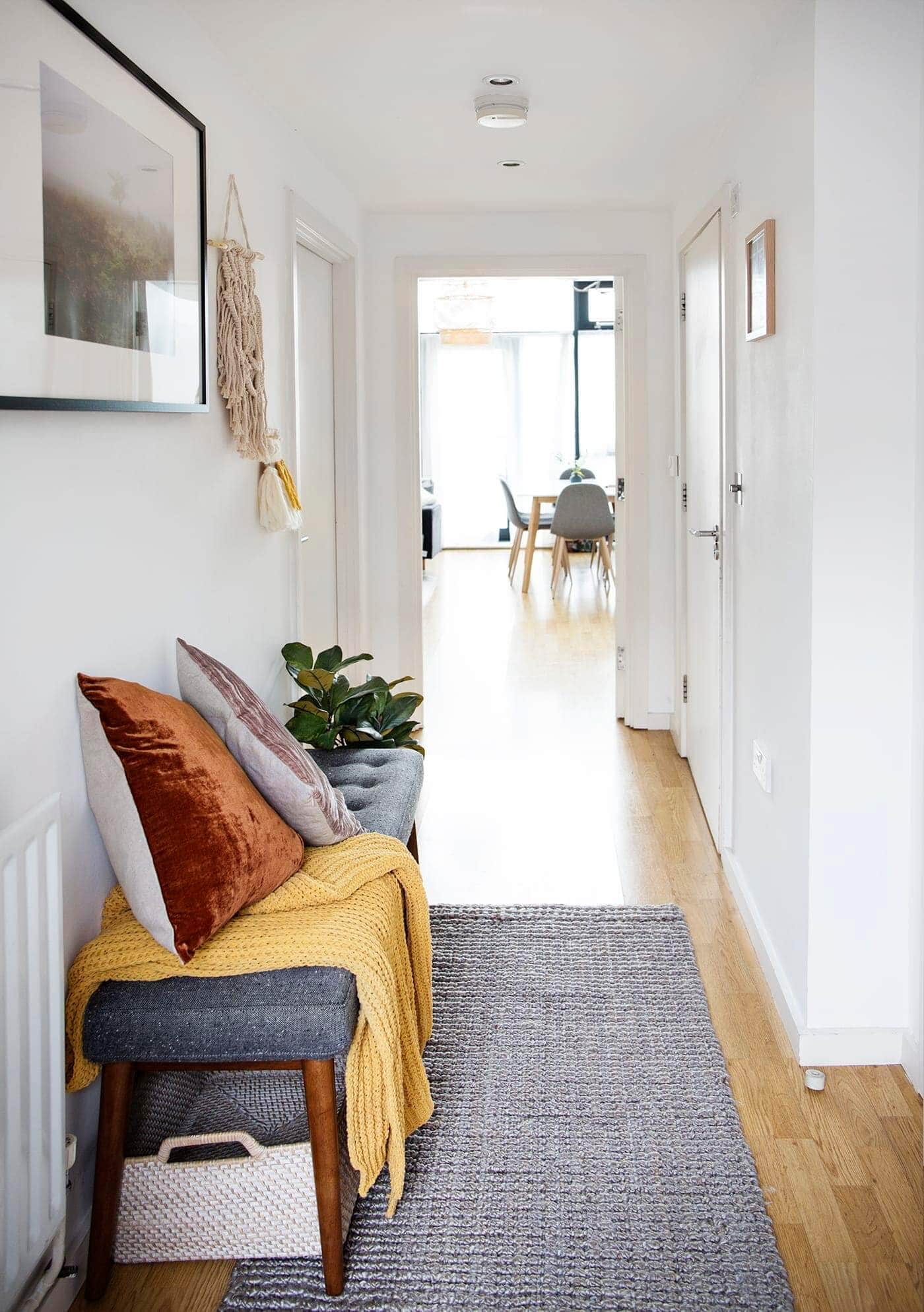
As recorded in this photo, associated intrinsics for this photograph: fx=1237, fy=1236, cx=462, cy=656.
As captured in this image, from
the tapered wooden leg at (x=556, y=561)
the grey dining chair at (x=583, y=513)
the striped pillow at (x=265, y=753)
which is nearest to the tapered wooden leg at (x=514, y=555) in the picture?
the tapered wooden leg at (x=556, y=561)

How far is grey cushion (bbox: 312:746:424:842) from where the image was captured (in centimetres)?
272

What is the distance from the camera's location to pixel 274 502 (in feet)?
10.7

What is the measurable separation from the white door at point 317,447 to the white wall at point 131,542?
799 millimetres

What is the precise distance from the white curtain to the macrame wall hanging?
31.5ft

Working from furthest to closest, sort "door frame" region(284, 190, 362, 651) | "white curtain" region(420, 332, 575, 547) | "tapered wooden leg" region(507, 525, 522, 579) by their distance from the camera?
1. "white curtain" region(420, 332, 575, 547)
2. "tapered wooden leg" region(507, 525, 522, 579)
3. "door frame" region(284, 190, 362, 651)

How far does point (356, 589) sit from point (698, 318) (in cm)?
172

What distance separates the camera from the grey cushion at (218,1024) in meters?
1.82

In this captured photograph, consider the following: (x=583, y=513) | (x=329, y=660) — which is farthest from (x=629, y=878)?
(x=583, y=513)

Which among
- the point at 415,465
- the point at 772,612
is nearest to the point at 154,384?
the point at 772,612

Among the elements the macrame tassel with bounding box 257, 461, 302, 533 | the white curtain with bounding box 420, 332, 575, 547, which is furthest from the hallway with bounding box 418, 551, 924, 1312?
the white curtain with bounding box 420, 332, 575, 547

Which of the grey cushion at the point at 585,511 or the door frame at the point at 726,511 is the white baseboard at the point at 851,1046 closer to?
the door frame at the point at 726,511

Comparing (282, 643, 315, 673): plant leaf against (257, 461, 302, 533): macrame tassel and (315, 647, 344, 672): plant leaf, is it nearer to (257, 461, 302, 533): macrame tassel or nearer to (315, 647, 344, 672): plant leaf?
(315, 647, 344, 672): plant leaf

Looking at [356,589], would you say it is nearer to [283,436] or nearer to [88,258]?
[283,436]

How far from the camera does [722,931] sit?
3.24m
